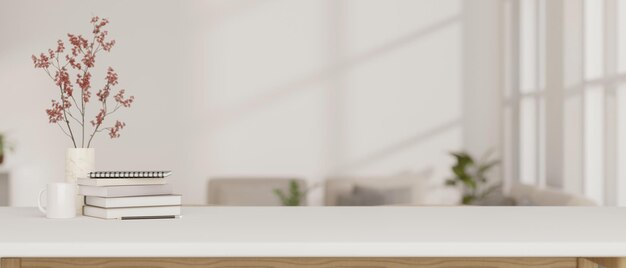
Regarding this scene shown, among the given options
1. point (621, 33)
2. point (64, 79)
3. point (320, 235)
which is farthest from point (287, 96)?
point (320, 235)

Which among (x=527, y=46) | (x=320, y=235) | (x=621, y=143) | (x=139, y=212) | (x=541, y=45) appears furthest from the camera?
(x=527, y=46)

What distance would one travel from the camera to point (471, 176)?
21.8 feet

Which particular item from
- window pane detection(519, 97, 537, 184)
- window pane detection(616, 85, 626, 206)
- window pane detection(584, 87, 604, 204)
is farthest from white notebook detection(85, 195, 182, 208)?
window pane detection(519, 97, 537, 184)

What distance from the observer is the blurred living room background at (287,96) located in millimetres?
6633

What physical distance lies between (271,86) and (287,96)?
0.49 feet

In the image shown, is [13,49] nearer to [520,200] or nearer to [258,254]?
[520,200]

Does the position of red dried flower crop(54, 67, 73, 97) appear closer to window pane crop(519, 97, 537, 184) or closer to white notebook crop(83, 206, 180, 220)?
white notebook crop(83, 206, 180, 220)

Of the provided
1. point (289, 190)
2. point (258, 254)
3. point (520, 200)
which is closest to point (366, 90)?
point (289, 190)

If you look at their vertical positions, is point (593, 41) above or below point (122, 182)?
above

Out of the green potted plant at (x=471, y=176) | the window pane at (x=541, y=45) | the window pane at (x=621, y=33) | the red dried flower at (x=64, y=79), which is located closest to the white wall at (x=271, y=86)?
the green potted plant at (x=471, y=176)

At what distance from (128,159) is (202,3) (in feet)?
4.49

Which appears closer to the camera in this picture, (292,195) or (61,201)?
(61,201)

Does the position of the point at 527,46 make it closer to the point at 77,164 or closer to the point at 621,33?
the point at 621,33

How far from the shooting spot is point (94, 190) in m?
1.85
